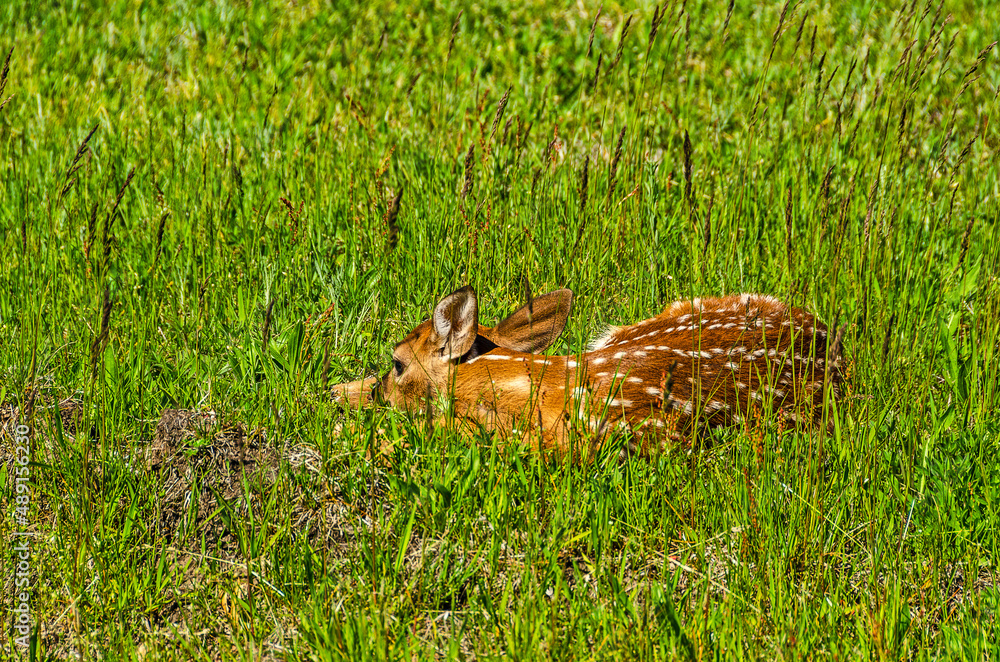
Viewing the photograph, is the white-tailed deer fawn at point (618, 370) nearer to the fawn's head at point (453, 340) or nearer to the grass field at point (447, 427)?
the fawn's head at point (453, 340)

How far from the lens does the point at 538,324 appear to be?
4004 millimetres

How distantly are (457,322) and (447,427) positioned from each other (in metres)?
0.78

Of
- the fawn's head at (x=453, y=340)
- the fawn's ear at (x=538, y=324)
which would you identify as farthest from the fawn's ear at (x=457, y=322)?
the fawn's ear at (x=538, y=324)

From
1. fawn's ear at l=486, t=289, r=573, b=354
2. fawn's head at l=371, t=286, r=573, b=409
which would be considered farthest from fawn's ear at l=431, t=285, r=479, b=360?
fawn's ear at l=486, t=289, r=573, b=354

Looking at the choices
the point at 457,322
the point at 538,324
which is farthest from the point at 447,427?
the point at 538,324

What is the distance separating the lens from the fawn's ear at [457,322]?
12.5ft

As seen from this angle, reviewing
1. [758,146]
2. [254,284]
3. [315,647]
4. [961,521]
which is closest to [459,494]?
[315,647]

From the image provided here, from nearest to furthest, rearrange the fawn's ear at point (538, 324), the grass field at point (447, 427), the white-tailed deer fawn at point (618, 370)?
the grass field at point (447, 427) < the white-tailed deer fawn at point (618, 370) < the fawn's ear at point (538, 324)

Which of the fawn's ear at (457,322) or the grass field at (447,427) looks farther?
the fawn's ear at (457,322)

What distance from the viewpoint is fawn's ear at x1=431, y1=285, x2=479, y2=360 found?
3795mm

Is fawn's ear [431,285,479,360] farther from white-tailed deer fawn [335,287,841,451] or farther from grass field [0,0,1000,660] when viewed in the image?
grass field [0,0,1000,660]

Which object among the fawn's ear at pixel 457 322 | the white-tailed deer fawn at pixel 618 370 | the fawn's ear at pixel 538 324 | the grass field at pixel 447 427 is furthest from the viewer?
the fawn's ear at pixel 538 324

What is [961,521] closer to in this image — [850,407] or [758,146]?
[850,407]

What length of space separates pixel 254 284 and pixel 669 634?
2720mm
